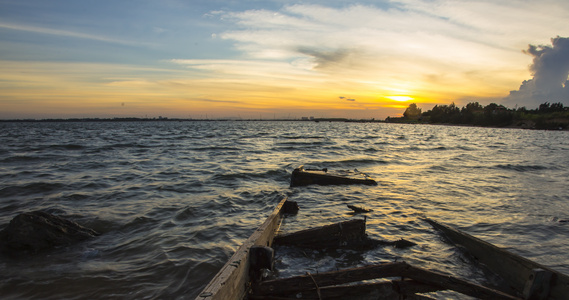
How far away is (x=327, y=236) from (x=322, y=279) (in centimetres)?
199

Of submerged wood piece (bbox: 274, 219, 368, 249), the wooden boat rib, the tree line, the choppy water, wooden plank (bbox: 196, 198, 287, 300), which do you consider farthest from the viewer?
the tree line

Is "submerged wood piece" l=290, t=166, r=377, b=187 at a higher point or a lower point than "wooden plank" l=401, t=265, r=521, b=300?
lower

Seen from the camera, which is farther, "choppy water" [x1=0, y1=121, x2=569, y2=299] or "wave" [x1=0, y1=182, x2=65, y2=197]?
"wave" [x1=0, y1=182, x2=65, y2=197]

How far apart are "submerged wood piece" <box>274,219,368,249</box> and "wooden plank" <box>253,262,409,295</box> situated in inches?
72.9

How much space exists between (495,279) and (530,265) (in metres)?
0.73

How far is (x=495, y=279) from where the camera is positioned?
172 inches

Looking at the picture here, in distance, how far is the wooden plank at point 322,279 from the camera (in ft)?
11.0

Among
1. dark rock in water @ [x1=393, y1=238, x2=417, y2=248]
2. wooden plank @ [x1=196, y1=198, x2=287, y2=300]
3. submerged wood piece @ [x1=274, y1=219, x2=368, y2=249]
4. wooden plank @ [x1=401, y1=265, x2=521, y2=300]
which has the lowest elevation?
dark rock in water @ [x1=393, y1=238, x2=417, y2=248]

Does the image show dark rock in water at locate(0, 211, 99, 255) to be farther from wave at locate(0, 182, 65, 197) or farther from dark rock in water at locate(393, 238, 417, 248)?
dark rock in water at locate(393, 238, 417, 248)

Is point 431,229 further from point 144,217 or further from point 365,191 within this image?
point 144,217

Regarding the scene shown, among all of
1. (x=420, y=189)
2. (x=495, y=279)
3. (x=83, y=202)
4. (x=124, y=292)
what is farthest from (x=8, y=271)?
(x=420, y=189)

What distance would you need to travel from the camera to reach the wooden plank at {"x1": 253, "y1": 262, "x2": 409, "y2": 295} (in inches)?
132

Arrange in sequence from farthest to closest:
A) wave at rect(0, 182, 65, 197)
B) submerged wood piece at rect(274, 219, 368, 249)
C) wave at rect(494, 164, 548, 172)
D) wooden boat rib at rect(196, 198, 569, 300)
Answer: wave at rect(494, 164, 548, 172) → wave at rect(0, 182, 65, 197) → submerged wood piece at rect(274, 219, 368, 249) → wooden boat rib at rect(196, 198, 569, 300)

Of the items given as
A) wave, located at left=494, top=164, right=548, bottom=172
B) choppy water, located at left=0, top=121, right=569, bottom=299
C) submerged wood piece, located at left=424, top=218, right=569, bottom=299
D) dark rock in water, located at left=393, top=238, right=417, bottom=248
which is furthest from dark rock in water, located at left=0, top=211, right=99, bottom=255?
wave, located at left=494, top=164, right=548, bottom=172
